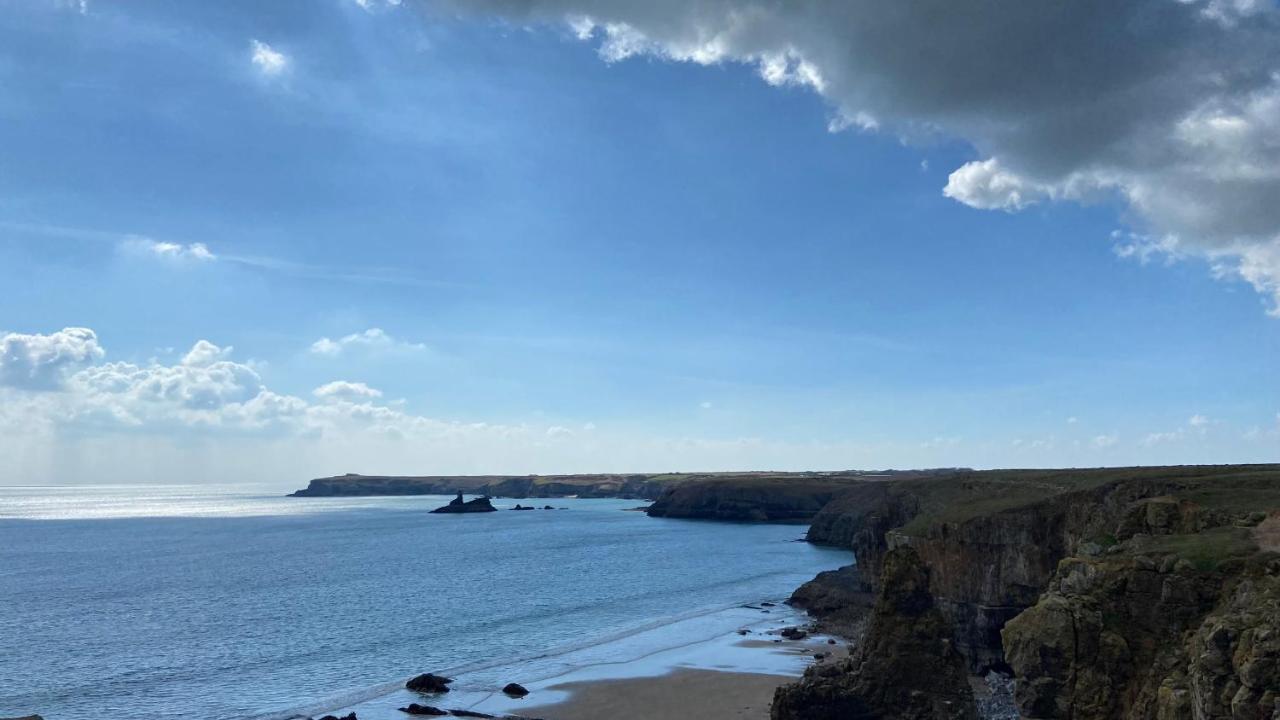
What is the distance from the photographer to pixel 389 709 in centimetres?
4625

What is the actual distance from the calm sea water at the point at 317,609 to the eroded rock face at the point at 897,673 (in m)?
28.7

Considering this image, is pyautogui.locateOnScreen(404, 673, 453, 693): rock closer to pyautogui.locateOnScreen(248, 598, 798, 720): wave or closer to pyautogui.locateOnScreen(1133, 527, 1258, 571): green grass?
pyautogui.locateOnScreen(248, 598, 798, 720): wave

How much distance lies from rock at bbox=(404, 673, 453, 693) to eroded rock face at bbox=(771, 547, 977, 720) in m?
24.1

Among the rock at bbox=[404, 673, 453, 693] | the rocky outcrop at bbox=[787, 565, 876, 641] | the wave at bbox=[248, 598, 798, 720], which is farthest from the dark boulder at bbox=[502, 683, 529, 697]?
the rocky outcrop at bbox=[787, 565, 876, 641]

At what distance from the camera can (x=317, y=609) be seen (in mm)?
81750

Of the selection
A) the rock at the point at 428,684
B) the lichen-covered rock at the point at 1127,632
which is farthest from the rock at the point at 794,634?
the lichen-covered rock at the point at 1127,632

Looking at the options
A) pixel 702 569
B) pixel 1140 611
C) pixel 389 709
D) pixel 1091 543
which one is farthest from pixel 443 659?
pixel 702 569

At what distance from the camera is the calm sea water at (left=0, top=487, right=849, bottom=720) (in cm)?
5250

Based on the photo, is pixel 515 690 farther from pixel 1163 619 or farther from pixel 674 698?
pixel 1163 619

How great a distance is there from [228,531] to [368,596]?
407 feet

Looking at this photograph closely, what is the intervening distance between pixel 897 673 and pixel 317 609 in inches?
2587

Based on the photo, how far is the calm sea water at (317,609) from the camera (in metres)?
52.5

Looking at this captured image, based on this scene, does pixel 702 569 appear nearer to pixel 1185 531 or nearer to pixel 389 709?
pixel 389 709

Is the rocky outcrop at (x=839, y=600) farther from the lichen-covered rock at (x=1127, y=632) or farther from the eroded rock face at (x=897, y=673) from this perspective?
the lichen-covered rock at (x=1127, y=632)
